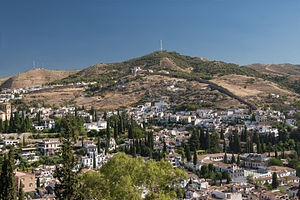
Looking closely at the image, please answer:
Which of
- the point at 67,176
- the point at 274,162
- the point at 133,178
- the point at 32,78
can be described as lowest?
the point at 274,162

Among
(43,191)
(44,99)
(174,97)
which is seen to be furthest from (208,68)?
(43,191)

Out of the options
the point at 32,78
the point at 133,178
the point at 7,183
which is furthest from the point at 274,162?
the point at 32,78

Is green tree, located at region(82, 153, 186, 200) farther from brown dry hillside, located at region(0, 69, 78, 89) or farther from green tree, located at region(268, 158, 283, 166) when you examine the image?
brown dry hillside, located at region(0, 69, 78, 89)

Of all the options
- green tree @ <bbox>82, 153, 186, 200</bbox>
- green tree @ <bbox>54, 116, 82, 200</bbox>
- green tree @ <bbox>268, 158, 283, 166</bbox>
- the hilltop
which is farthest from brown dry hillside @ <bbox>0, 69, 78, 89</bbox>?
green tree @ <bbox>54, 116, 82, 200</bbox>

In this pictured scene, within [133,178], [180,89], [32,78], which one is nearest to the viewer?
[133,178]

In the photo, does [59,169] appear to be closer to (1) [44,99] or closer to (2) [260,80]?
(1) [44,99]

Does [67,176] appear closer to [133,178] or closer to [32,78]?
[133,178]
